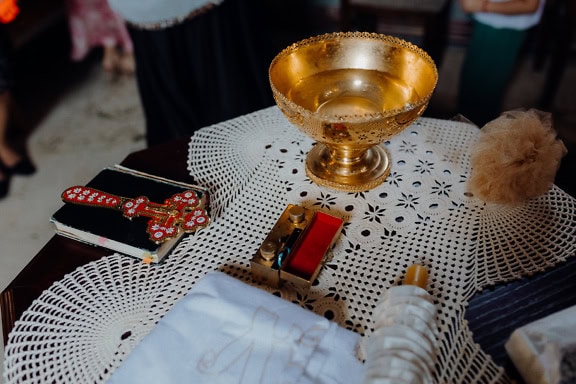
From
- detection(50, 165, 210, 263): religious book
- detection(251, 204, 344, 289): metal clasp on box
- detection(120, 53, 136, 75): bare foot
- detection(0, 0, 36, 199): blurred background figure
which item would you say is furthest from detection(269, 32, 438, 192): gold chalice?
detection(120, 53, 136, 75): bare foot

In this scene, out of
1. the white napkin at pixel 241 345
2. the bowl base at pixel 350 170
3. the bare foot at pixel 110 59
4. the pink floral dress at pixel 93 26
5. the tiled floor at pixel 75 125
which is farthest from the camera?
the bare foot at pixel 110 59

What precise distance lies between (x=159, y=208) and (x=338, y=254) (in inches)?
10.8

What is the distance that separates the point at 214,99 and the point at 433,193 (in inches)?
38.6

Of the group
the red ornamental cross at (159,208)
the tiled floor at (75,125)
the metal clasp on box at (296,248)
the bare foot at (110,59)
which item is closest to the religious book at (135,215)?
the red ornamental cross at (159,208)

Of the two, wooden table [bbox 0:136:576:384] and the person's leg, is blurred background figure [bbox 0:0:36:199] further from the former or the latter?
the person's leg

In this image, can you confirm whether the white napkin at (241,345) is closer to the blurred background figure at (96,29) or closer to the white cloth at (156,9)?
the white cloth at (156,9)

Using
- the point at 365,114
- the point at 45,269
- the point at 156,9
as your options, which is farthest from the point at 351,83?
the point at 156,9

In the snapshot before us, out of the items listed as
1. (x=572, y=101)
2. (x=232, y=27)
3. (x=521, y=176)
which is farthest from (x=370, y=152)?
(x=572, y=101)

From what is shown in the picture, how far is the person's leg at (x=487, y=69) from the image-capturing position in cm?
150

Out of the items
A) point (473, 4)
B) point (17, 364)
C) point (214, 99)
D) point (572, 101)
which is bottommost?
point (572, 101)

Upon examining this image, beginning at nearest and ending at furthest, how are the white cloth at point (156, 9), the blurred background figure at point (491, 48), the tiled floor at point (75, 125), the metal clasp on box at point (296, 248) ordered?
the metal clasp on box at point (296, 248)
the white cloth at point (156, 9)
the blurred background figure at point (491, 48)
the tiled floor at point (75, 125)

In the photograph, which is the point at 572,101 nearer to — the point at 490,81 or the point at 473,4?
the point at 490,81

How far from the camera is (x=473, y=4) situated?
4.70ft

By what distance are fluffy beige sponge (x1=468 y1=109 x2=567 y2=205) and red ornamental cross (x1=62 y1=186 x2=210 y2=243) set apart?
422 mm
